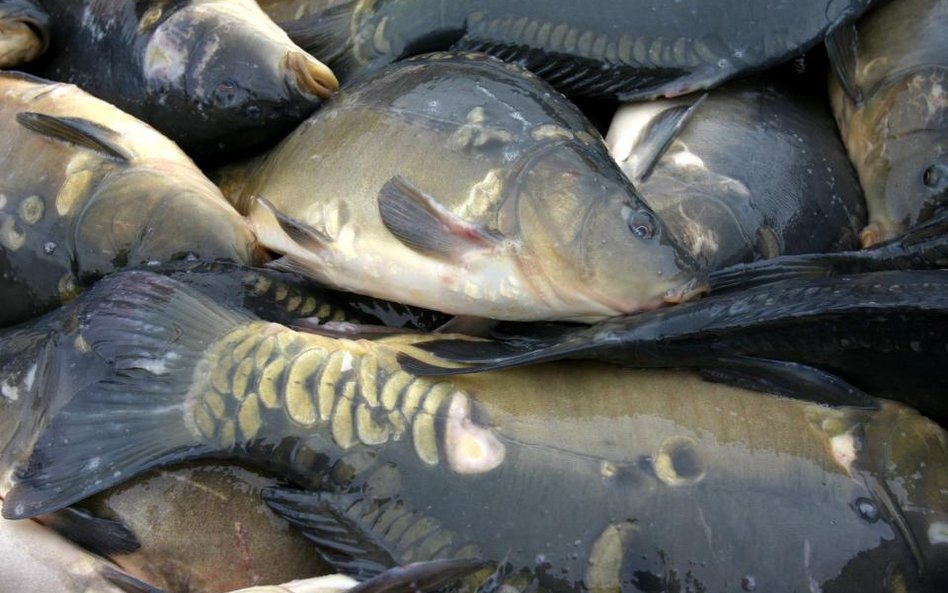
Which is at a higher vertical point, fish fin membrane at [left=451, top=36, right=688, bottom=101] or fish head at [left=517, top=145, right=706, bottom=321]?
fish fin membrane at [left=451, top=36, right=688, bottom=101]

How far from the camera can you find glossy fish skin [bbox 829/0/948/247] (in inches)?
108

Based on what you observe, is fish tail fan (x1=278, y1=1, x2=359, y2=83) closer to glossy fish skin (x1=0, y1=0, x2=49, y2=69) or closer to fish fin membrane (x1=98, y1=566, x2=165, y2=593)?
glossy fish skin (x1=0, y1=0, x2=49, y2=69)

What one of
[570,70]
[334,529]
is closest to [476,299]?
[334,529]

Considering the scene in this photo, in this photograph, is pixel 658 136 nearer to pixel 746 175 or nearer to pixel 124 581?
pixel 746 175

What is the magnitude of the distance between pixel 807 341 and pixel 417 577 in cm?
93

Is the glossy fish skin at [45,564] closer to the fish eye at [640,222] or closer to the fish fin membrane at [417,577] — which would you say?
the fish fin membrane at [417,577]

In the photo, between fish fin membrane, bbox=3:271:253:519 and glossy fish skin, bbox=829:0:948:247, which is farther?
glossy fish skin, bbox=829:0:948:247

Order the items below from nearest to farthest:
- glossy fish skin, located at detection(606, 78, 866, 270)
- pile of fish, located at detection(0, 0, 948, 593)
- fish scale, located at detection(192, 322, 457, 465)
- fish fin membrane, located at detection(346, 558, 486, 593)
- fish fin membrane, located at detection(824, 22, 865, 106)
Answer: fish fin membrane, located at detection(346, 558, 486, 593), pile of fish, located at detection(0, 0, 948, 593), fish scale, located at detection(192, 322, 457, 465), glossy fish skin, located at detection(606, 78, 866, 270), fish fin membrane, located at detection(824, 22, 865, 106)

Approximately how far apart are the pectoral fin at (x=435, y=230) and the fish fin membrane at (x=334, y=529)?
1.98 ft

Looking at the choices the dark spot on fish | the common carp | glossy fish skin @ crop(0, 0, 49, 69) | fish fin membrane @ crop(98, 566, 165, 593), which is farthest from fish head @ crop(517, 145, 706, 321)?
glossy fish skin @ crop(0, 0, 49, 69)

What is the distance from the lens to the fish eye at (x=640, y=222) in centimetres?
236

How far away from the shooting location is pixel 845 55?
296cm

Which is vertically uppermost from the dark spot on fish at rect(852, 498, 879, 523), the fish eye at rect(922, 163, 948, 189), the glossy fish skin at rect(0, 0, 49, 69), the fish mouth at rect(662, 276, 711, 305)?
the glossy fish skin at rect(0, 0, 49, 69)

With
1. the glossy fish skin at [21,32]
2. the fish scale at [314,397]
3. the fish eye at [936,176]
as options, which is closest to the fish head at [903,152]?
the fish eye at [936,176]
